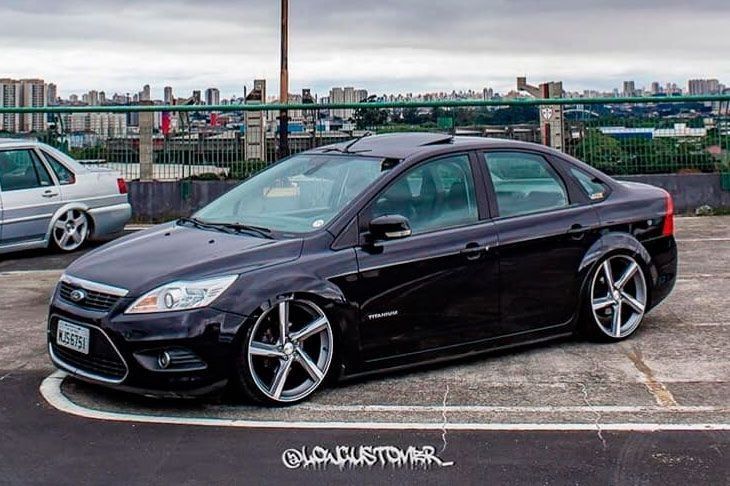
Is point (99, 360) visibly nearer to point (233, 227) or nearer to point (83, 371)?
point (83, 371)

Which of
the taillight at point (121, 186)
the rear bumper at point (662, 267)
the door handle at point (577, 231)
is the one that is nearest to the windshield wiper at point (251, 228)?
the door handle at point (577, 231)

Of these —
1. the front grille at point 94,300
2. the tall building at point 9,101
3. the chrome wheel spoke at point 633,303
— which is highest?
the tall building at point 9,101

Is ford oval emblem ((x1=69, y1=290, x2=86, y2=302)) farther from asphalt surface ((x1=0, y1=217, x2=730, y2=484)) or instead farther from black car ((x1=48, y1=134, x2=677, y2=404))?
asphalt surface ((x1=0, y1=217, x2=730, y2=484))

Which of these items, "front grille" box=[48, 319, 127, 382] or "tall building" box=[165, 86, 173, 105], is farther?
"tall building" box=[165, 86, 173, 105]

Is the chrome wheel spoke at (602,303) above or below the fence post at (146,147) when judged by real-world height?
below

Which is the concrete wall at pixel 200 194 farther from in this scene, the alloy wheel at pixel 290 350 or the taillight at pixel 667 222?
the alloy wheel at pixel 290 350

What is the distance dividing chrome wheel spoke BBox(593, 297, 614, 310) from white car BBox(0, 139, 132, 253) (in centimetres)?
731

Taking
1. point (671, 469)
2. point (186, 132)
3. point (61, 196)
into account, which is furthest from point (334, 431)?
point (186, 132)

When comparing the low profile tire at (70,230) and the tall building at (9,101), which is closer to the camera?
the low profile tire at (70,230)

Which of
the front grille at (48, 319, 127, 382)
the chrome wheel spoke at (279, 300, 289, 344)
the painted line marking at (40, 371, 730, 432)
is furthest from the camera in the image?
the chrome wheel spoke at (279, 300, 289, 344)

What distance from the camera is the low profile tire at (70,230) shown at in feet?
39.9

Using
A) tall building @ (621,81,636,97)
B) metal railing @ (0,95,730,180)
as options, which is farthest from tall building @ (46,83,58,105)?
tall building @ (621,81,636,97)

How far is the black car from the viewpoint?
5387 mm

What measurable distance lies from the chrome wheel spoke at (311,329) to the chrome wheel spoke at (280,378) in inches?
5.6
